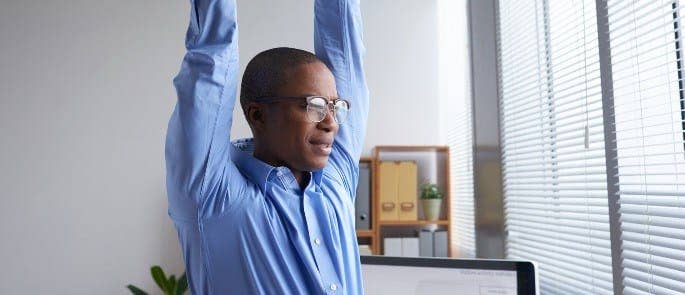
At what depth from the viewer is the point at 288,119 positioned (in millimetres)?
682

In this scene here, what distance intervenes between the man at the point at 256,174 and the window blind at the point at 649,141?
877mm

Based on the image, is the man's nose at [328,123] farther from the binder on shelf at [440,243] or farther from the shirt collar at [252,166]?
the binder on shelf at [440,243]

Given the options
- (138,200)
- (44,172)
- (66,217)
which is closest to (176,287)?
(138,200)

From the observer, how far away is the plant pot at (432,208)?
2857mm

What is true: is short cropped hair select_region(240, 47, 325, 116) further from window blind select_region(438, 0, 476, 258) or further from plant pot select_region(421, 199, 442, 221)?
plant pot select_region(421, 199, 442, 221)

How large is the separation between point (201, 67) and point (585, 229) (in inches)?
56.3

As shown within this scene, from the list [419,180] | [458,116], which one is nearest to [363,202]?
[419,180]

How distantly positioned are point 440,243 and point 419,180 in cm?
44

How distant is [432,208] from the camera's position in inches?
112

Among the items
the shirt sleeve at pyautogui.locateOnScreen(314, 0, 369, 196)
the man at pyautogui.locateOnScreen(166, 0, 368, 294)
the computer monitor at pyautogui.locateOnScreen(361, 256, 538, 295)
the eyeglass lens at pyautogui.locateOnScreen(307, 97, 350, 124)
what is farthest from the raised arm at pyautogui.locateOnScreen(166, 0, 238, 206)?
the computer monitor at pyautogui.locateOnScreen(361, 256, 538, 295)

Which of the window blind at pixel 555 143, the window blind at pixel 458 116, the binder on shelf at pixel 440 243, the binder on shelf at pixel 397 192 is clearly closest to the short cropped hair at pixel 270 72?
the window blind at pixel 555 143

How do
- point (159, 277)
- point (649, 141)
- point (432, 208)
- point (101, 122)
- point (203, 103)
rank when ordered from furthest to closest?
point (101, 122) → point (432, 208) → point (159, 277) → point (649, 141) → point (203, 103)

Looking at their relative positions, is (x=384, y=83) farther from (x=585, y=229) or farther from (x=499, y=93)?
(x=585, y=229)

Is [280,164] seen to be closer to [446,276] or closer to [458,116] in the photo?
[446,276]
